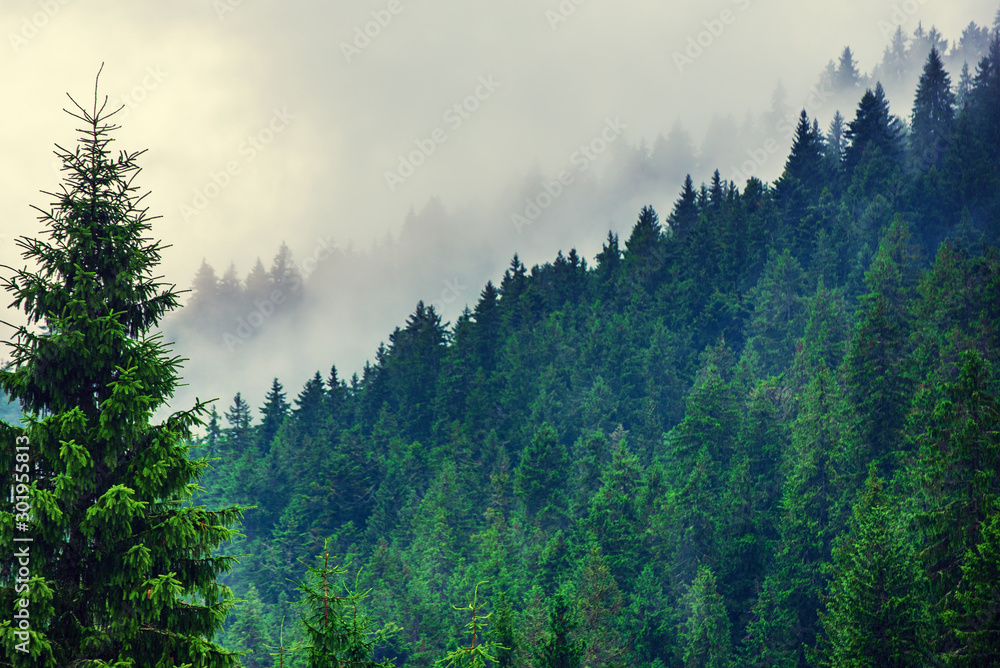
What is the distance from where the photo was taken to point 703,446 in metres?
64.2

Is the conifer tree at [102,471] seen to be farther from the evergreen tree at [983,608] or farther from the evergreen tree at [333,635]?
the evergreen tree at [983,608]

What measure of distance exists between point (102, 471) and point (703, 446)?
188 feet

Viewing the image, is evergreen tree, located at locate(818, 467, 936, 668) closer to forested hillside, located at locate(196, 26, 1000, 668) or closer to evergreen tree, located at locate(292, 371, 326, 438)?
forested hillside, located at locate(196, 26, 1000, 668)

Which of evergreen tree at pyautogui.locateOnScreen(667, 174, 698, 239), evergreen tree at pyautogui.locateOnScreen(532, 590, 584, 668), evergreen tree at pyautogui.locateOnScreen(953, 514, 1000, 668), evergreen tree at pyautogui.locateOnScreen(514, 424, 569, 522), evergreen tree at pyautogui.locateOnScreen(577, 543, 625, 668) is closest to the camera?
evergreen tree at pyautogui.locateOnScreen(953, 514, 1000, 668)

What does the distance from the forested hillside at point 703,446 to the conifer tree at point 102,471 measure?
399 cm

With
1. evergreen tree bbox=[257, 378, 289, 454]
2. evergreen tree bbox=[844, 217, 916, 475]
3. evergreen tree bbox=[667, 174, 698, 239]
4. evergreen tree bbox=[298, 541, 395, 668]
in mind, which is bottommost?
evergreen tree bbox=[298, 541, 395, 668]

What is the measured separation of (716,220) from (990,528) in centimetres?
9007

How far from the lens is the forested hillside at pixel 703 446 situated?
31.9 m

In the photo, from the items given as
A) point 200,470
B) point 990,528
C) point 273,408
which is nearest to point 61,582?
point 200,470

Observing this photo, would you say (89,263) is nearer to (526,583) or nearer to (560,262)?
(526,583)

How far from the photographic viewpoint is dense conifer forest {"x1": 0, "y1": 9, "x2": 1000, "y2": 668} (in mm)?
30688

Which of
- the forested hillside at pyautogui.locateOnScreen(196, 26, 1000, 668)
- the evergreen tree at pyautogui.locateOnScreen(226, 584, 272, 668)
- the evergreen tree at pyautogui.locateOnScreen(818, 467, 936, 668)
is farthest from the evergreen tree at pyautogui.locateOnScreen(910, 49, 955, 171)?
the evergreen tree at pyautogui.locateOnScreen(226, 584, 272, 668)

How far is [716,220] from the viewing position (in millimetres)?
Result: 110875

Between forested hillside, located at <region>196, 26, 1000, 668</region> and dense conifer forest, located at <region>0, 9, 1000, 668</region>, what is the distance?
0.80 ft
